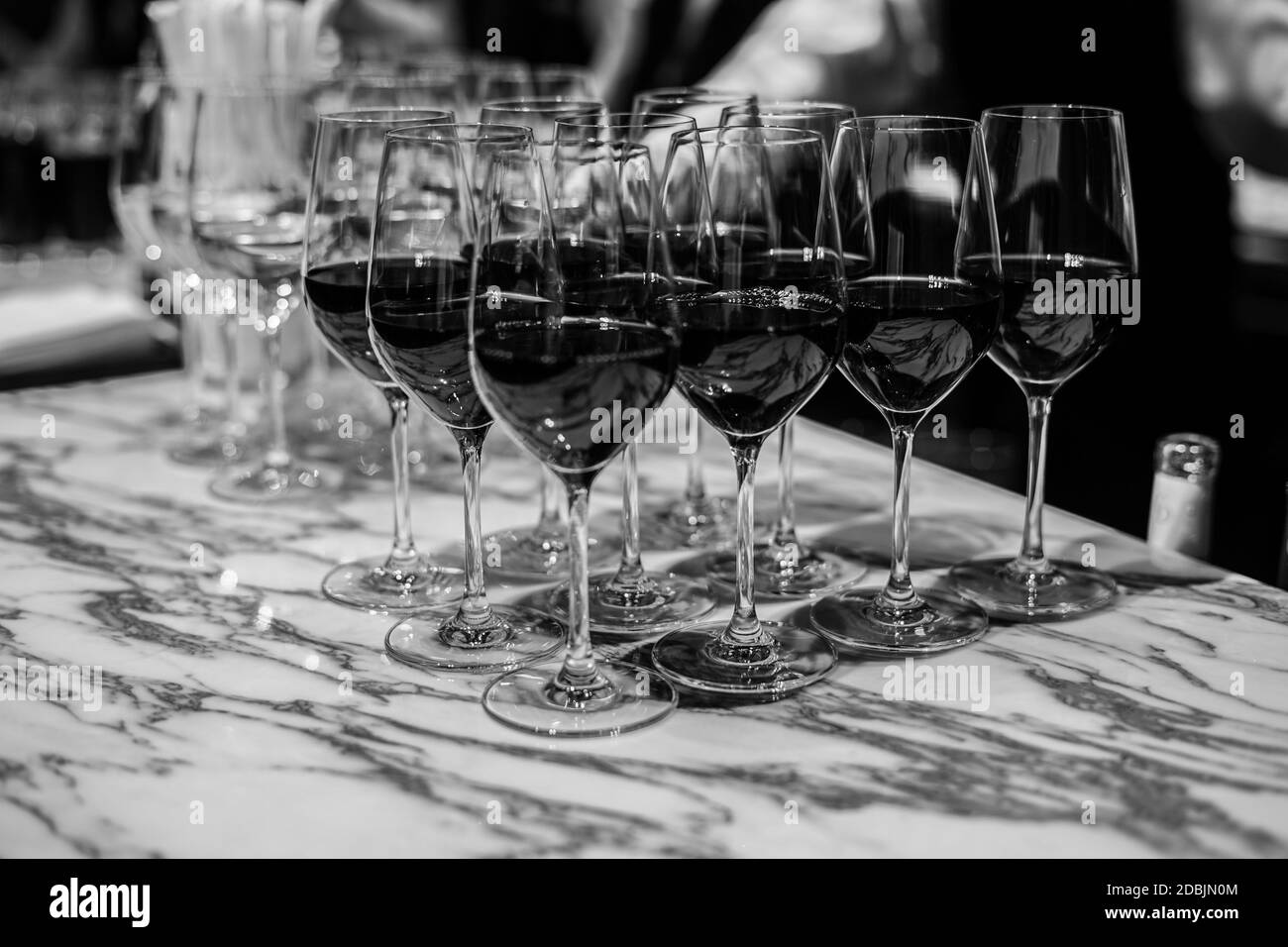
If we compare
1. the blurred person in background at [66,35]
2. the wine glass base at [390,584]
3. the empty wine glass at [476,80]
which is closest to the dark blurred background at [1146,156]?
the empty wine glass at [476,80]

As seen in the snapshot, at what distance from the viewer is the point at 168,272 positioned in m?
1.69

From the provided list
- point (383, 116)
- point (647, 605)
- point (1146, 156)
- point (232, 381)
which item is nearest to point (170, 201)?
point (232, 381)

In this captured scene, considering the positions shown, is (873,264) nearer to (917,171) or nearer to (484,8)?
(917,171)

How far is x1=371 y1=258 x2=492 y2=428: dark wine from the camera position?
92 cm

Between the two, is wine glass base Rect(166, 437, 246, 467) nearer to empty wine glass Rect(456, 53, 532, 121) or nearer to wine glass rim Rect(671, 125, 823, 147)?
empty wine glass Rect(456, 53, 532, 121)

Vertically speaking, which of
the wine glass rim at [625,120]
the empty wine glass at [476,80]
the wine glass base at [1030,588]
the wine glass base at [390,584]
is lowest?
the wine glass base at [390,584]

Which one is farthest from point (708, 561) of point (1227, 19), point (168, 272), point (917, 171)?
point (1227, 19)

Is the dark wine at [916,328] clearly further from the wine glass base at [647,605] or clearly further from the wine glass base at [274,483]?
the wine glass base at [274,483]

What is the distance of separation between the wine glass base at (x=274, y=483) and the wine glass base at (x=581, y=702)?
488 millimetres

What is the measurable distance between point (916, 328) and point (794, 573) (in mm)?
260

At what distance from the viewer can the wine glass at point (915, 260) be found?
3.07 ft

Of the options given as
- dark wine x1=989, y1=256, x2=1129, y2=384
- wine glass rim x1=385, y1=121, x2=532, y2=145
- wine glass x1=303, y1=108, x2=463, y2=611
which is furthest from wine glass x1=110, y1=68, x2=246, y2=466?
dark wine x1=989, y1=256, x2=1129, y2=384

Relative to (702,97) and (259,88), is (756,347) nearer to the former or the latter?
(702,97)
